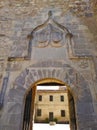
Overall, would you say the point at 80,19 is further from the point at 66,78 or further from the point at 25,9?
the point at 66,78

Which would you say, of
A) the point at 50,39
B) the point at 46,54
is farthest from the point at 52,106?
the point at 46,54

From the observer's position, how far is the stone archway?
3.40m

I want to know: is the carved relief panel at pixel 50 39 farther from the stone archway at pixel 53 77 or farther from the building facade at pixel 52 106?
the building facade at pixel 52 106

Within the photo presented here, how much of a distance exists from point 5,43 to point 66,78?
7.12 feet

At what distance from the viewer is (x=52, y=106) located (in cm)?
2116

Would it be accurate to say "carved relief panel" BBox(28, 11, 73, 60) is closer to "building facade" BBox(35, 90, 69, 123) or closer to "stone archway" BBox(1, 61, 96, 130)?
"stone archway" BBox(1, 61, 96, 130)

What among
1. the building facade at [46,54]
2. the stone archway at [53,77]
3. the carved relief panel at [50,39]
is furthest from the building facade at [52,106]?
the stone archway at [53,77]

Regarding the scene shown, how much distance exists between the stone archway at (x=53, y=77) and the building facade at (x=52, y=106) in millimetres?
16842

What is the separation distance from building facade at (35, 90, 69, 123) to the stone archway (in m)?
16.8

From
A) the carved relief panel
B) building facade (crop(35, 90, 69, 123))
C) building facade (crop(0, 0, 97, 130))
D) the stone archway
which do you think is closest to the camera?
the stone archway

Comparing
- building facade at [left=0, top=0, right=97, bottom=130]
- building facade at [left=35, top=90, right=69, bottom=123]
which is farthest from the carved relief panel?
building facade at [left=35, top=90, right=69, bottom=123]

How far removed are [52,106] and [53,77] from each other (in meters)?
17.9

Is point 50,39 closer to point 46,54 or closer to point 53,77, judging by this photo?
point 46,54

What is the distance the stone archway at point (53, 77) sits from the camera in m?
3.40
